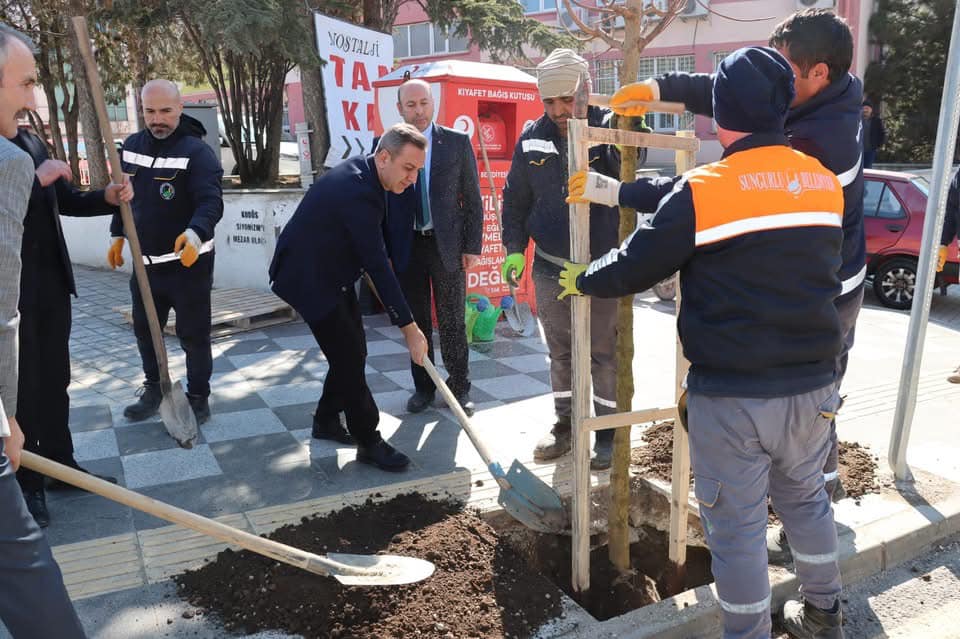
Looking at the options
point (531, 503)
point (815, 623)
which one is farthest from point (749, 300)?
point (531, 503)

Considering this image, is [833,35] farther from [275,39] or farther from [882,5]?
[882,5]

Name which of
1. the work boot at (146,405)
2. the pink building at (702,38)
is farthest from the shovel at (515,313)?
the pink building at (702,38)

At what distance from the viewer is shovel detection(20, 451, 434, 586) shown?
238cm

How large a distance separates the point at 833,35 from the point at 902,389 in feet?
6.51

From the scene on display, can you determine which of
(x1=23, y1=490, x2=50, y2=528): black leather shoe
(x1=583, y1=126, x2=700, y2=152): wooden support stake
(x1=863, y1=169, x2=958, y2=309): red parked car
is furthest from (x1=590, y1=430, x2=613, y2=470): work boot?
(x1=863, y1=169, x2=958, y2=309): red parked car

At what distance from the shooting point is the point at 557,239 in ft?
13.6

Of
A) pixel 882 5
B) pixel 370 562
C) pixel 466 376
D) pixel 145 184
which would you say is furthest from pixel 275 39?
pixel 882 5

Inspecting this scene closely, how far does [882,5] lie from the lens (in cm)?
2347

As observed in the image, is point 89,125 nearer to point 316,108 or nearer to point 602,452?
point 316,108

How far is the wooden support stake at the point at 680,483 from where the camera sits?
3033mm

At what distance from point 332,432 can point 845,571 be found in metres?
2.71

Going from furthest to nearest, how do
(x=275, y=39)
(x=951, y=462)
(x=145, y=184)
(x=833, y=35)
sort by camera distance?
1. (x=275, y=39)
2. (x=145, y=184)
3. (x=951, y=462)
4. (x=833, y=35)

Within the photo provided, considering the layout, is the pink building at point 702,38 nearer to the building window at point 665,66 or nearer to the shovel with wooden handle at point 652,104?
the building window at point 665,66

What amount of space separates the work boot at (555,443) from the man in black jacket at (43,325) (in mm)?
2358
